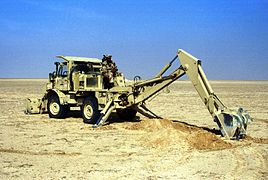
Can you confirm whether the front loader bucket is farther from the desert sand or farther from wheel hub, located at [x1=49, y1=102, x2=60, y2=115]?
wheel hub, located at [x1=49, y1=102, x2=60, y2=115]

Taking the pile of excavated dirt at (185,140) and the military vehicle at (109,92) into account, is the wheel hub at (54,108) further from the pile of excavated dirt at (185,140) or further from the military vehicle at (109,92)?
the pile of excavated dirt at (185,140)

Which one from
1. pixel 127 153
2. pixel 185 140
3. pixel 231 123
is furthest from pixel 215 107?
pixel 127 153

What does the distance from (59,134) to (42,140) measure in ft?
3.96

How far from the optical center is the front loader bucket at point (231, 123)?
11.2m

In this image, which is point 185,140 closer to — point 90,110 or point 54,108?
point 90,110

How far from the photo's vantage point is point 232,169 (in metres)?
8.47

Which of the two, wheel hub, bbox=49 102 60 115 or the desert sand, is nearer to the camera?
the desert sand

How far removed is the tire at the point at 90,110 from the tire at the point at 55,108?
168 centimetres

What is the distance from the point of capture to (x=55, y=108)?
1741 cm

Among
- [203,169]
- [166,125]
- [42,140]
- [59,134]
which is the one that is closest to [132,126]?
[166,125]

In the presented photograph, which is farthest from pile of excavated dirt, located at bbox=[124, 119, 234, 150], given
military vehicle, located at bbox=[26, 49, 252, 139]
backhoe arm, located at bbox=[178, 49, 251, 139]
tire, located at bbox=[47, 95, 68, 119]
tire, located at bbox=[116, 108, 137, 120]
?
tire, located at bbox=[47, 95, 68, 119]

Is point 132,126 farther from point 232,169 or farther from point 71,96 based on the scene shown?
point 232,169

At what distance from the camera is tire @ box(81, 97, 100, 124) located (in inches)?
600

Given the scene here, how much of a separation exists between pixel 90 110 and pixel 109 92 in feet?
4.37
